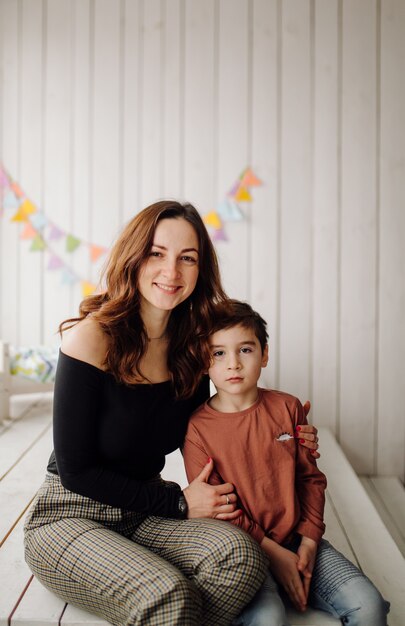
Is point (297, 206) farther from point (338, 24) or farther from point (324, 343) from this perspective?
point (338, 24)

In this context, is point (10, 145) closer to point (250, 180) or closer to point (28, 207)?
point (28, 207)

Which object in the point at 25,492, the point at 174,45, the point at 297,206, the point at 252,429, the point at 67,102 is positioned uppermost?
the point at 174,45

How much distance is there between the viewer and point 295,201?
9.91 feet

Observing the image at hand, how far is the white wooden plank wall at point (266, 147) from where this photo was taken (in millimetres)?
2975

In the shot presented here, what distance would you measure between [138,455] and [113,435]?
0.30ft

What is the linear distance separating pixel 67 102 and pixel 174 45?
2.01 ft

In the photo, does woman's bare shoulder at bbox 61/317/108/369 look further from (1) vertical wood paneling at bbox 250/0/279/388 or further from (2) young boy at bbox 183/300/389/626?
(1) vertical wood paneling at bbox 250/0/279/388

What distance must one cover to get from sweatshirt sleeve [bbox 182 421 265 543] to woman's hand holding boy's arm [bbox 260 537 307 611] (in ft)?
0.13

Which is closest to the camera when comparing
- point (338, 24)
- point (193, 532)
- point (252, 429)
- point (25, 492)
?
point (193, 532)

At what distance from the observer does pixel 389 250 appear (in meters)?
2.99

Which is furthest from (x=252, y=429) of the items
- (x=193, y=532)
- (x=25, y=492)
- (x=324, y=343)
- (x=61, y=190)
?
(x=61, y=190)

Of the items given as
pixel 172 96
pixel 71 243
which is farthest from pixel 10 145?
pixel 172 96

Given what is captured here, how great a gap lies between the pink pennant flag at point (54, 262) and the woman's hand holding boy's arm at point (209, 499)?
6.57 ft

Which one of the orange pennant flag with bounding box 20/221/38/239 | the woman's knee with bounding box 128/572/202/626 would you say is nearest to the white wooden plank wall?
the orange pennant flag with bounding box 20/221/38/239
